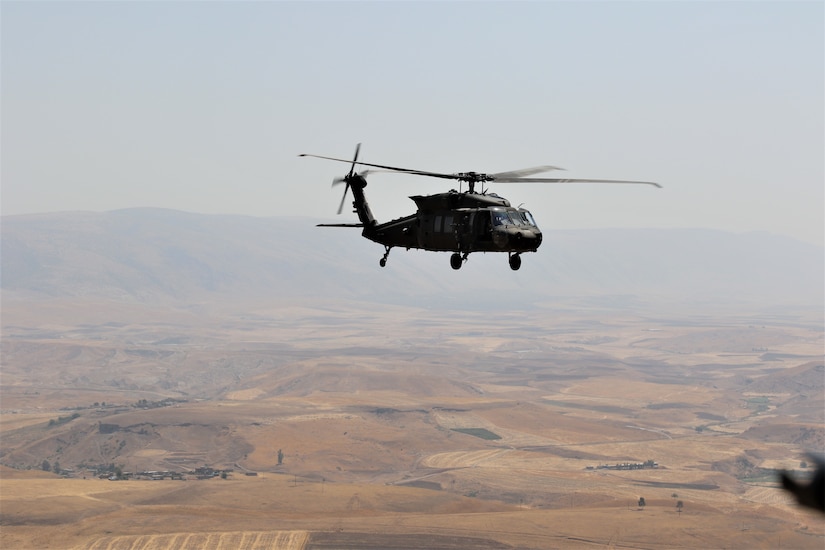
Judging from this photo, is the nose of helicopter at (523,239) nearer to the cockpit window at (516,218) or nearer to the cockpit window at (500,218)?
the cockpit window at (500,218)

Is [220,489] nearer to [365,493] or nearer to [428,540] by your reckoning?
[365,493]

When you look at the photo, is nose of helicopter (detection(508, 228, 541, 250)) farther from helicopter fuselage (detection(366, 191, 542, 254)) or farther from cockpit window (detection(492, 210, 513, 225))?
cockpit window (detection(492, 210, 513, 225))

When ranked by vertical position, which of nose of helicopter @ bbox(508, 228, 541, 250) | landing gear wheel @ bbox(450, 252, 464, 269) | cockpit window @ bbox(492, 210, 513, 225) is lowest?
landing gear wheel @ bbox(450, 252, 464, 269)

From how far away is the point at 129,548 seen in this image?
13412 cm

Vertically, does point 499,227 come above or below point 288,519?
above

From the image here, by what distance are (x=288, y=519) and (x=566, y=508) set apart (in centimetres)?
4641

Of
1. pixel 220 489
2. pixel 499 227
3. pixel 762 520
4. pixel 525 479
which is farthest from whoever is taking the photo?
pixel 525 479

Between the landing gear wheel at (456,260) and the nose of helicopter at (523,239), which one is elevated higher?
the nose of helicopter at (523,239)

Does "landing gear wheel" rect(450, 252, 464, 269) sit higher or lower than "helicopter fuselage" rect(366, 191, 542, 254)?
lower

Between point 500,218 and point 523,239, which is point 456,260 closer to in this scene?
point 500,218

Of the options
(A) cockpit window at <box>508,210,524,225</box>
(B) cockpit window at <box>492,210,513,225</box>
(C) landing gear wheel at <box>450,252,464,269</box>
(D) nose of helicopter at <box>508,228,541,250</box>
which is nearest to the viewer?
(D) nose of helicopter at <box>508,228,541,250</box>

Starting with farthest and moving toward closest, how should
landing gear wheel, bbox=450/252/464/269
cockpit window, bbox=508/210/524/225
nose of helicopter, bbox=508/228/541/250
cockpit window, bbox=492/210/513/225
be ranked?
1. cockpit window, bbox=508/210/524/225
2. landing gear wheel, bbox=450/252/464/269
3. cockpit window, bbox=492/210/513/225
4. nose of helicopter, bbox=508/228/541/250

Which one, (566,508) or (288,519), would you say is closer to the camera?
(288,519)

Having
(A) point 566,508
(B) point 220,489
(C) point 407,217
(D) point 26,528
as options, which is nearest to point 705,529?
(A) point 566,508
